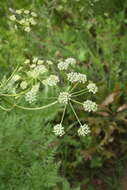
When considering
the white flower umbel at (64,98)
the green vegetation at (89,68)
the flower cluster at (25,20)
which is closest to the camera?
the white flower umbel at (64,98)

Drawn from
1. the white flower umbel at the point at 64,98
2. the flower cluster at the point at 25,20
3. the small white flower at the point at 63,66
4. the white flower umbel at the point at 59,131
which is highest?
the flower cluster at the point at 25,20

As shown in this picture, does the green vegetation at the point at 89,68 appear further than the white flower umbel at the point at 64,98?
Yes

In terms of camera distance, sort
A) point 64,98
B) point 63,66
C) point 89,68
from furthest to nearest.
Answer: point 89,68 → point 63,66 → point 64,98

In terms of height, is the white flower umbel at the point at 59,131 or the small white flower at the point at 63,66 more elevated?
the small white flower at the point at 63,66

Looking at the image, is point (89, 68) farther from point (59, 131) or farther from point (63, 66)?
point (59, 131)

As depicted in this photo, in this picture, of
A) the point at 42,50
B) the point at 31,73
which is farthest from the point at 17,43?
the point at 31,73

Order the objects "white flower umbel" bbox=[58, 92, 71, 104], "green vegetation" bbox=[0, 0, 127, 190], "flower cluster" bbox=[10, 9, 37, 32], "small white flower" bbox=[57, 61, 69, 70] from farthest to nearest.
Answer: "green vegetation" bbox=[0, 0, 127, 190] < "flower cluster" bbox=[10, 9, 37, 32] < "small white flower" bbox=[57, 61, 69, 70] < "white flower umbel" bbox=[58, 92, 71, 104]

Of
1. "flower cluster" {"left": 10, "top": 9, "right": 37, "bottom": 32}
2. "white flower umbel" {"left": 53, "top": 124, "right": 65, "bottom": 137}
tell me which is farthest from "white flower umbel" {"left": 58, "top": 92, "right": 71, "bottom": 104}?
"flower cluster" {"left": 10, "top": 9, "right": 37, "bottom": 32}

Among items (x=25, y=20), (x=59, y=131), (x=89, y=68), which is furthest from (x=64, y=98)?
(x=89, y=68)

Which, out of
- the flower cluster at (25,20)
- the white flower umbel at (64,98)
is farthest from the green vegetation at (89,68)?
the white flower umbel at (64,98)

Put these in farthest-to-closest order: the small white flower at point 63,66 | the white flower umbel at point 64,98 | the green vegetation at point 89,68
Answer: the green vegetation at point 89,68 < the small white flower at point 63,66 < the white flower umbel at point 64,98

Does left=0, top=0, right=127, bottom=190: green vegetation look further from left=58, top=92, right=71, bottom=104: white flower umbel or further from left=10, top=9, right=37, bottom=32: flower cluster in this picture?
left=58, top=92, right=71, bottom=104: white flower umbel

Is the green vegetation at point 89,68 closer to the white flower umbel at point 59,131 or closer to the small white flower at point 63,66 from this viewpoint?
the small white flower at point 63,66
